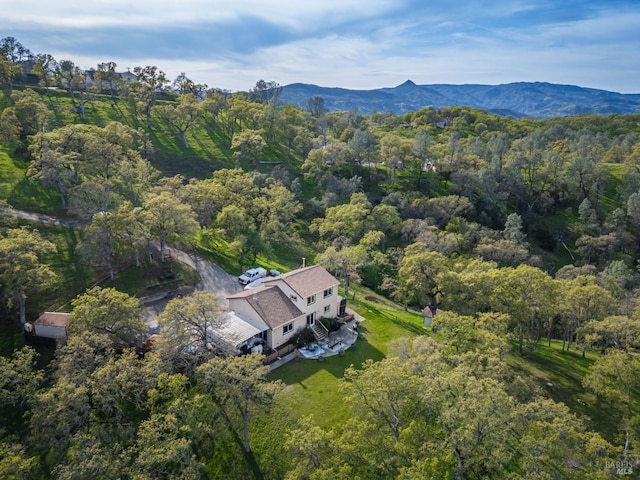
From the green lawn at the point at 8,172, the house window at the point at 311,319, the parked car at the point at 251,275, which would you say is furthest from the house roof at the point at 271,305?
the green lawn at the point at 8,172

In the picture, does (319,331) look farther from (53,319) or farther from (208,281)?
(53,319)

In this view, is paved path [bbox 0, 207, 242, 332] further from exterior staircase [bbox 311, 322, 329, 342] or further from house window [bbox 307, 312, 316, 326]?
exterior staircase [bbox 311, 322, 329, 342]

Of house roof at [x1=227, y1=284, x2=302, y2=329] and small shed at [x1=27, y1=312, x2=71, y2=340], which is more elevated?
house roof at [x1=227, y1=284, x2=302, y2=329]

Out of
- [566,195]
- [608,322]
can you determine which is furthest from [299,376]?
[566,195]

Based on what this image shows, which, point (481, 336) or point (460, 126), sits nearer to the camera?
point (481, 336)

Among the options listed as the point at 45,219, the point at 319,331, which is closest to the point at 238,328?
the point at 319,331

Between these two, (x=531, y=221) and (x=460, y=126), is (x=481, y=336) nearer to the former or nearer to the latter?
(x=531, y=221)

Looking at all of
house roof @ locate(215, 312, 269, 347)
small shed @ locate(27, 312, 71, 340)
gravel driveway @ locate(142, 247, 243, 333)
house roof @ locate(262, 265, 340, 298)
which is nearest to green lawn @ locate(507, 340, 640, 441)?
house roof @ locate(262, 265, 340, 298)
